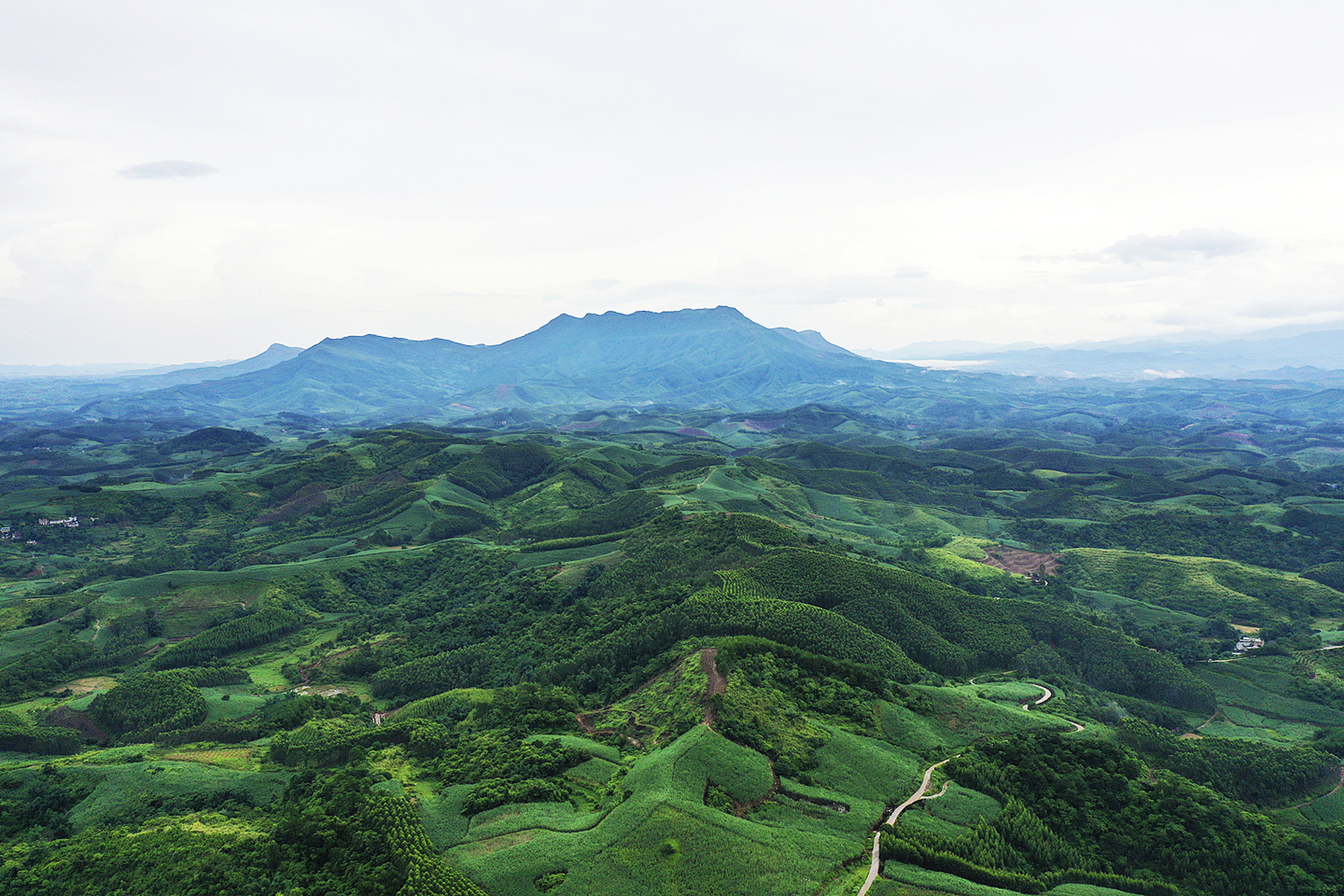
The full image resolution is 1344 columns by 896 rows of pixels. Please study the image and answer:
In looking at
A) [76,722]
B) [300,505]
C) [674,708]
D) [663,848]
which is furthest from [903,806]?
[300,505]

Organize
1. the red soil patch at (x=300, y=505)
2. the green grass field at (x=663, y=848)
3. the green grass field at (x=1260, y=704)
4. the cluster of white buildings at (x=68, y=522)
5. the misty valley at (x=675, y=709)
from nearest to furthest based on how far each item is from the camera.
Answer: the green grass field at (x=663, y=848)
the misty valley at (x=675, y=709)
the green grass field at (x=1260, y=704)
the cluster of white buildings at (x=68, y=522)
the red soil patch at (x=300, y=505)

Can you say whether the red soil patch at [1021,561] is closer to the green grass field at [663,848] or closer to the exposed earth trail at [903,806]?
the exposed earth trail at [903,806]

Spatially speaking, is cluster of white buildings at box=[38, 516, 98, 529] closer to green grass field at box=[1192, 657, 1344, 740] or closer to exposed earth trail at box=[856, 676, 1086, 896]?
exposed earth trail at box=[856, 676, 1086, 896]

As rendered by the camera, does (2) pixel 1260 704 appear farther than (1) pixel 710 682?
Yes

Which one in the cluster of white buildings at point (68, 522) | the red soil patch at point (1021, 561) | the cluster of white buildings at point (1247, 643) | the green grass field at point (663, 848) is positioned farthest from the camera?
the cluster of white buildings at point (68, 522)

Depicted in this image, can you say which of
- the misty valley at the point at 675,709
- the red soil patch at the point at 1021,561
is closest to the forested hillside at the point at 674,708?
the misty valley at the point at 675,709

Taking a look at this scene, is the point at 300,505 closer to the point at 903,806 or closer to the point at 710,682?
the point at 710,682

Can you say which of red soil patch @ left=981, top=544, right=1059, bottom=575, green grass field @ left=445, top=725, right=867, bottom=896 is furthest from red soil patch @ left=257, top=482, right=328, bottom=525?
red soil patch @ left=981, top=544, right=1059, bottom=575
